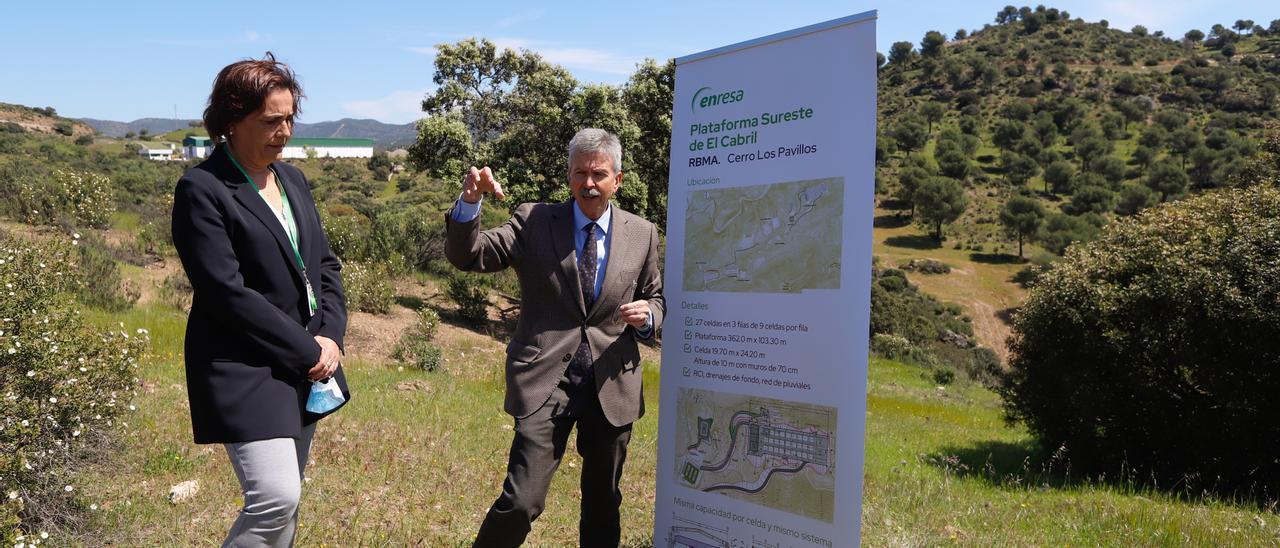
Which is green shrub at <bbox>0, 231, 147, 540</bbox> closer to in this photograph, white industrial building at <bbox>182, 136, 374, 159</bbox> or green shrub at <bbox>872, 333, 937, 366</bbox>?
green shrub at <bbox>872, 333, 937, 366</bbox>

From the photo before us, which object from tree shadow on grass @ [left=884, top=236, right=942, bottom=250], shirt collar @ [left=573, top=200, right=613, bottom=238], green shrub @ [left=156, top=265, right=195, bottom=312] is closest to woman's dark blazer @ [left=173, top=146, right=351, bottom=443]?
shirt collar @ [left=573, top=200, right=613, bottom=238]

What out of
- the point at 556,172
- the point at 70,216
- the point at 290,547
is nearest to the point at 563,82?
the point at 556,172

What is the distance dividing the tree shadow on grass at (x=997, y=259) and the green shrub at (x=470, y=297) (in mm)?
45283

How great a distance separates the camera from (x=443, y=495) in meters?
5.49

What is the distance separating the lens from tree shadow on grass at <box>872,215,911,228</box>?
65.8 m

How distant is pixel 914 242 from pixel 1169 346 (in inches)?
2166

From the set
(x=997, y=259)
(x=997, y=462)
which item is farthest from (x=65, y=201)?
(x=997, y=259)

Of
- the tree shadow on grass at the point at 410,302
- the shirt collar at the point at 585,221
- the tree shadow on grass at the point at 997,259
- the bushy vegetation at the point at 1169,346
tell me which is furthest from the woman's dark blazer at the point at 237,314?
the tree shadow on grass at the point at 997,259

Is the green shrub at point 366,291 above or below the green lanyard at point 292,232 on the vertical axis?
below

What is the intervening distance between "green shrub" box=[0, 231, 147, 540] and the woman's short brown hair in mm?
2310

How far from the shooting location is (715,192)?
413cm

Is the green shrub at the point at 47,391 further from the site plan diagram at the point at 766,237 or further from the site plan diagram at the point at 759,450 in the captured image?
the site plan diagram at the point at 766,237

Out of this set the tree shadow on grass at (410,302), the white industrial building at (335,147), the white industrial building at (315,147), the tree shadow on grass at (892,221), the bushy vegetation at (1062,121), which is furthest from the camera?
the white industrial building at (335,147)

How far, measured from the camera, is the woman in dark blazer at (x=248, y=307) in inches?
103
